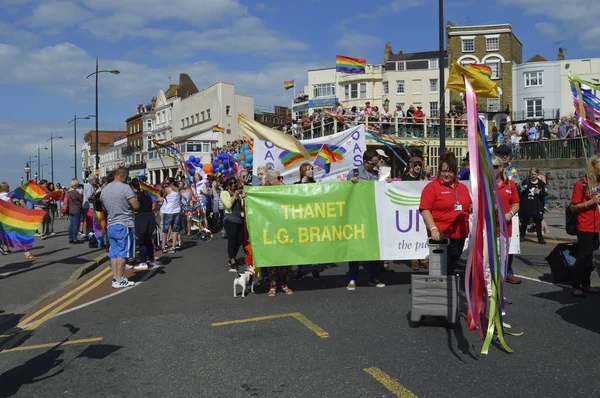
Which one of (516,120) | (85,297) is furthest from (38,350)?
(516,120)

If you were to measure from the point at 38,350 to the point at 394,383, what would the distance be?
12.0ft

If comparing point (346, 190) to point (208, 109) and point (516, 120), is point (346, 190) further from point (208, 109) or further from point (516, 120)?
point (208, 109)

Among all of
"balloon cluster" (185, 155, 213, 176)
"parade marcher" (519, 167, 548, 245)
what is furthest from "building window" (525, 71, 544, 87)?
"parade marcher" (519, 167, 548, 245)

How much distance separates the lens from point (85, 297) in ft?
28.6

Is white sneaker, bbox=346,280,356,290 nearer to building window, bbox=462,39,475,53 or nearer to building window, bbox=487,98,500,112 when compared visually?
building window, bbox=487,98,500,112

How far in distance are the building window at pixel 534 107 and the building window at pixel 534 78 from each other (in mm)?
1600

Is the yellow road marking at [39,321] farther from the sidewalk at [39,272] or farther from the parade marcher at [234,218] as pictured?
the parade marcher at [234,218]

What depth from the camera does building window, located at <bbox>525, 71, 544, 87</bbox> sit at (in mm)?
58438

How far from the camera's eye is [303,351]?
5.36 metres

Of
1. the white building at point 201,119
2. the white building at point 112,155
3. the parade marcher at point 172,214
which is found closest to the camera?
the parade marcher at point 172,214

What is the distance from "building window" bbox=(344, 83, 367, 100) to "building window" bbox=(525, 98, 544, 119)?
55.7 ft

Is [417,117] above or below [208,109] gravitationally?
below

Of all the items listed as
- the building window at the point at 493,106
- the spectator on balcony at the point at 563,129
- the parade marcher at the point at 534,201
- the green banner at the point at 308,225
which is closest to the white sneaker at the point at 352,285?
the green banner at the point at 308,225

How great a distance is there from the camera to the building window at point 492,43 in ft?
191
